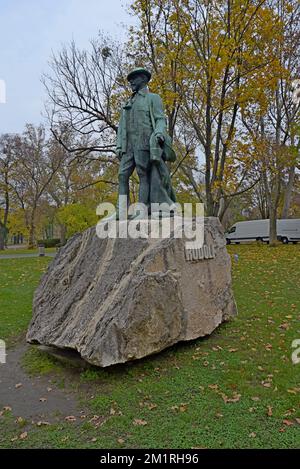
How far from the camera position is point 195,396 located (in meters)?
4.08

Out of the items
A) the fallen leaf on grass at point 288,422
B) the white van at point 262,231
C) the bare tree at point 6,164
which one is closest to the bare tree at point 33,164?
the bare tree at point 6,164

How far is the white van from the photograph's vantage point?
90.7ft

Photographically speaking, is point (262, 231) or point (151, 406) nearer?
point (151, 406)

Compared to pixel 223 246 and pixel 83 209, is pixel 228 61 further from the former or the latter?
pixel 83 209

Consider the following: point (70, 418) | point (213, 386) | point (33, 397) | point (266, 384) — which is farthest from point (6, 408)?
point (266, 384)

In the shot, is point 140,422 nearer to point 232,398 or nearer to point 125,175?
point 232,398

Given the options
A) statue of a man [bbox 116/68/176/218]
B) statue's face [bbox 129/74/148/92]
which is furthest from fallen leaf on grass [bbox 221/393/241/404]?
statue's face [bbox 129/74/148/92]

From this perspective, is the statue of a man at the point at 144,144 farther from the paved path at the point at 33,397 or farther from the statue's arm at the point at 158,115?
the paved path at the point at 33,397

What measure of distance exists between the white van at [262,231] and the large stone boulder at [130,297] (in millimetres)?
22854

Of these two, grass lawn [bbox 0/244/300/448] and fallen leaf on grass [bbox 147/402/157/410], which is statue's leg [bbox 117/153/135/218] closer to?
grass lawn [bbox 0/244/300/448]

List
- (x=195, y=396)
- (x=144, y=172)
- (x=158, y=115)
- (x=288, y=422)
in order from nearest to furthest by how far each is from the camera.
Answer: (x=288, y=422)
(x=195, y=396)
(x=158, y=115)
(x=144, y=172)

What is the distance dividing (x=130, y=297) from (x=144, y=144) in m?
2.67

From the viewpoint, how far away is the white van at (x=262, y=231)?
2764 centimetres
